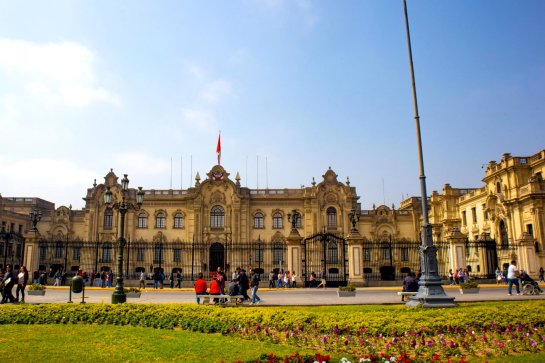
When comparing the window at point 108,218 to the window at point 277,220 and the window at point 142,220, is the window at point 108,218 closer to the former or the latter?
the window at point 142,220

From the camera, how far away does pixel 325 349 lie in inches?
343

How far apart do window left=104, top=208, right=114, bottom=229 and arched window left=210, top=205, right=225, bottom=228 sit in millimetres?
11460

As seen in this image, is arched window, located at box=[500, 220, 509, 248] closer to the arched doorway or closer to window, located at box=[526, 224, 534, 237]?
window, located at box=[526, 224, 534, 237]

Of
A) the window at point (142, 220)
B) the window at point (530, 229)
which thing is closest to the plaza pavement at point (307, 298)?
the window at point (530, 229)

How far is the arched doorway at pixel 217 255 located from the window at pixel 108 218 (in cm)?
1205

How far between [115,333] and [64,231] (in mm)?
46541

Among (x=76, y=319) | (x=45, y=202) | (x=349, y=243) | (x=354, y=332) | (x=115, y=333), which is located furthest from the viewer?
(x=45, y=202)

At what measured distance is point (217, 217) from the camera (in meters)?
Result: 51.2

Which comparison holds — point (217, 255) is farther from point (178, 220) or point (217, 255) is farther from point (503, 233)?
point (503, 233)

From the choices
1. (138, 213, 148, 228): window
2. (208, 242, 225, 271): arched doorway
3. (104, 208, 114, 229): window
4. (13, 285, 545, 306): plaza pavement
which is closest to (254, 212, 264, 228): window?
(208, 242, 225, 271): arched doorway

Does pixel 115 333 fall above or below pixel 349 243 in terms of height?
below

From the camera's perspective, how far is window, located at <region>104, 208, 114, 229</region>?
5132cm

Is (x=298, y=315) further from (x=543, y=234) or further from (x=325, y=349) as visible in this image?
(x=543, y=234)

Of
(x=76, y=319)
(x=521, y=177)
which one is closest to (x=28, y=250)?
(x=76, y=319)
